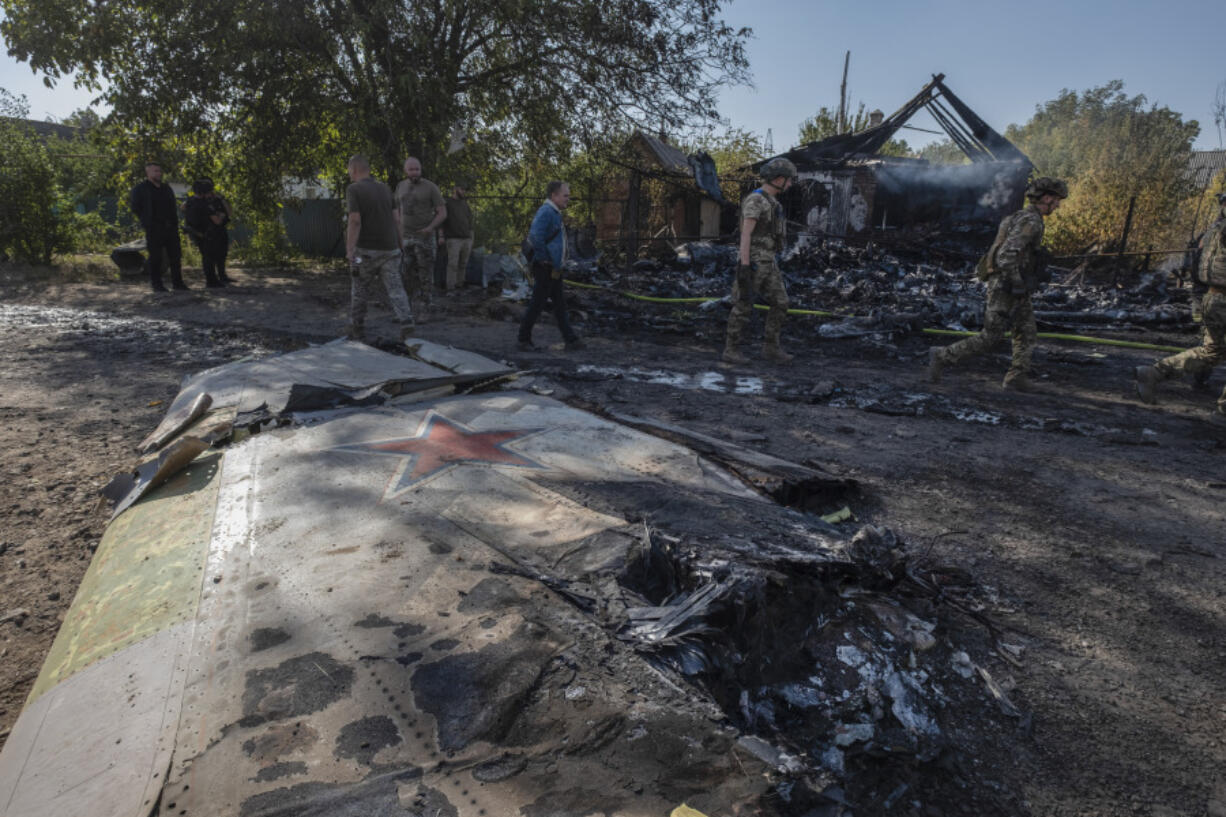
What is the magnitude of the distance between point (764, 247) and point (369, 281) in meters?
3.99

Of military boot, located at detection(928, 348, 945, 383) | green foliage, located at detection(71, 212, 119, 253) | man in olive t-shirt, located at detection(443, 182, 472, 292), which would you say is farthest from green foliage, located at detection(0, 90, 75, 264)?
military boot, located at detection(928, 348, 945, 383)

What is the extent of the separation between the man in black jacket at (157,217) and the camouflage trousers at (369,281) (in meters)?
5.19

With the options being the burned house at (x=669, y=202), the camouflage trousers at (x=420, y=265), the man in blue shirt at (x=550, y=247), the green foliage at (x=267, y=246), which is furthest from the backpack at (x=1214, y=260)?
the green foliage at (x=267, y=246)

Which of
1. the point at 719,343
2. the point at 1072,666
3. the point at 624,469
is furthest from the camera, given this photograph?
the point at 719,343

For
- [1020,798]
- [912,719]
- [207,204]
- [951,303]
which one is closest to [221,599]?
[912,719]

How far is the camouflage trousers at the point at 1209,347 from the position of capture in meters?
A: 5.08

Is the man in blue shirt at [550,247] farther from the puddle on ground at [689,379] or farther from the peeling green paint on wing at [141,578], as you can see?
the peeling green paint on wing at [141,578]

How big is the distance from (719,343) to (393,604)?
6726 millimetres

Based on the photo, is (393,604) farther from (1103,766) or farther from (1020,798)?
(1103,766)

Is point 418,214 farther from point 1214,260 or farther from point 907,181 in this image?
point 907,181

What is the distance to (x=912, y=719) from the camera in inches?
73.4

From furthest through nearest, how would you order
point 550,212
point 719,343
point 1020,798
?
point 719,343 < point 550,212 < point 1020,798

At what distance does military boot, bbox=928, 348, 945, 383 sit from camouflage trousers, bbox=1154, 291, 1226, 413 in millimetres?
1578

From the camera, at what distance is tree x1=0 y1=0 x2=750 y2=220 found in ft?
32.7
